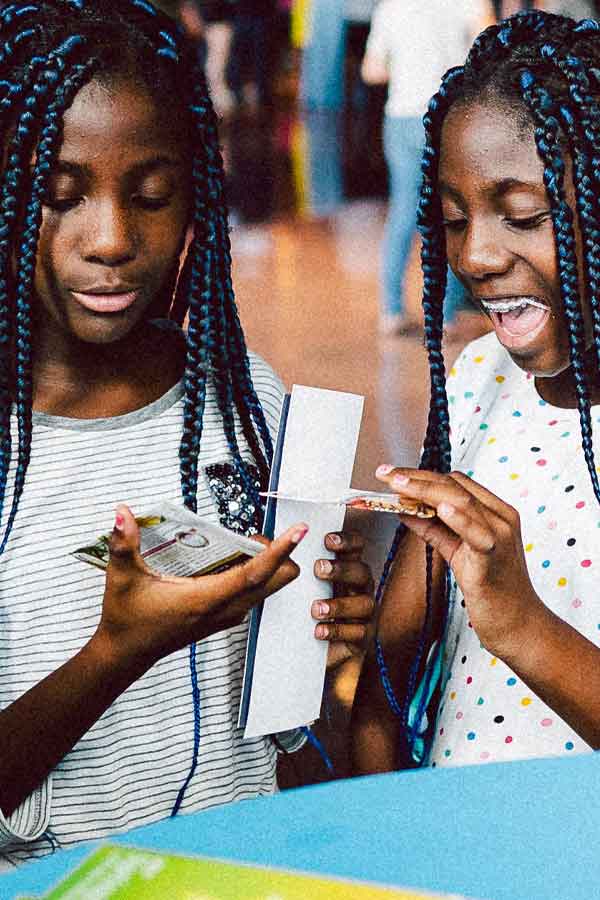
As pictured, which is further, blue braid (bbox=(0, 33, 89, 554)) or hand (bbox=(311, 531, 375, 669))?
hand (bbox=(311, 531, 375, 669))

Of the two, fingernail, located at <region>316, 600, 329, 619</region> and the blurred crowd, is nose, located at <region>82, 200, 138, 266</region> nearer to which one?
fingernail, located at <region>316, 600, 329, 619</region>

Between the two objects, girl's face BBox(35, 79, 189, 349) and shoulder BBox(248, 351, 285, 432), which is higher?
Answer: girl's face BBox(35, 79, 189, 349)

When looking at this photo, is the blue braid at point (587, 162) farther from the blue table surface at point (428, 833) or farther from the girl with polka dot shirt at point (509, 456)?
the blue table surface at point (428, 833)

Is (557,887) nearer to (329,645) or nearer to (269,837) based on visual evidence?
(269,837)

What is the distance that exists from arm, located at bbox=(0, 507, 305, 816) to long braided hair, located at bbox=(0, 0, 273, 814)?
0.59ft

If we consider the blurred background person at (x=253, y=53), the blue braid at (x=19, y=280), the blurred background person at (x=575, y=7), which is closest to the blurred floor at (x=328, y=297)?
the blue braid at (x=19, y=280)

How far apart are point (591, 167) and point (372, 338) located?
403cm

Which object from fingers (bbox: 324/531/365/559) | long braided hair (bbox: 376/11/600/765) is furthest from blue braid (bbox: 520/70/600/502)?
fingers (bbox: 324/531/365/559)

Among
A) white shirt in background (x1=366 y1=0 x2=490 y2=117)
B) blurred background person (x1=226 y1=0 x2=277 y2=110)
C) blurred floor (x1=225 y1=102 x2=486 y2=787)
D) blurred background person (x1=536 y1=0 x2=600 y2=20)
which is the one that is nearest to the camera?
blurred floor (x1=225 y1=102 x2=486 y2=787)

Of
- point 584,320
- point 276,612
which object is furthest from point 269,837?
point 584,320

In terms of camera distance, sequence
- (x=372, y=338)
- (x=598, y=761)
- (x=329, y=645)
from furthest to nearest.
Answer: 1. (x=372, y=338)
2. (x=329, y=645)
3. (x=598, y=761)

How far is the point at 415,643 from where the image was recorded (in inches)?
62.5

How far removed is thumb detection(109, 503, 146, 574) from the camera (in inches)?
47.5

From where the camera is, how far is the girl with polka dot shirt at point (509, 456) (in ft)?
4.39
